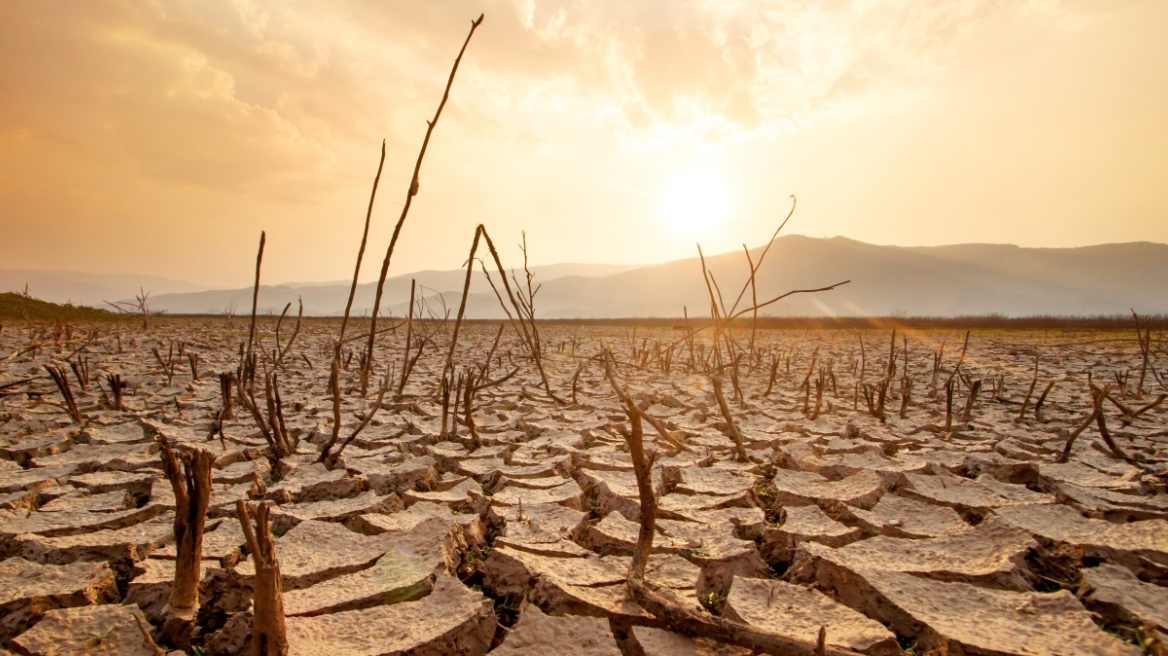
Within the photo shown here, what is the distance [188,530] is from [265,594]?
37cm

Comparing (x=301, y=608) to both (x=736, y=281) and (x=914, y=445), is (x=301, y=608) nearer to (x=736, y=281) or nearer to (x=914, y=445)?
(x=914, y=445)

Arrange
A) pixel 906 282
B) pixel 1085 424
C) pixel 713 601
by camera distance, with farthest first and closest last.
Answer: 1. pixel 906 282
2. pixel 1085 424
3. pixel 713 601

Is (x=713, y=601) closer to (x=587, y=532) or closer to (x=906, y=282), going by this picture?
(x=587, y=532)

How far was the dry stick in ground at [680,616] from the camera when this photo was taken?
0.88 metres

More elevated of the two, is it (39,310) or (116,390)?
(39,310)

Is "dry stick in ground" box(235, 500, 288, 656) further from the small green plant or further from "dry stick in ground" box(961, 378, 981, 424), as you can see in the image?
"dry stick in ground" box(961, 378, 981, 424)

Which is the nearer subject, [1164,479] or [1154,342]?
[1164,479]

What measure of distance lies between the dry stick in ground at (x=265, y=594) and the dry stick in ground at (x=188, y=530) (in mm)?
287

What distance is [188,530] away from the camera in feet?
3.55

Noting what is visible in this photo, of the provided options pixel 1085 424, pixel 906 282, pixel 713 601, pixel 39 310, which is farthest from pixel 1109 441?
pixel 906 282

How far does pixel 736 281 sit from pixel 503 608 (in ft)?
313

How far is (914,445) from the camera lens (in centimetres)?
245

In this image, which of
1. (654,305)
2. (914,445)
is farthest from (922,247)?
(914,445)

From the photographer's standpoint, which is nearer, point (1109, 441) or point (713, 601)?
point (713, 601)
